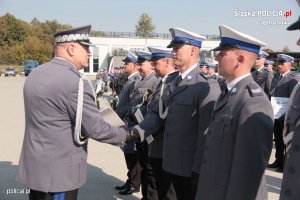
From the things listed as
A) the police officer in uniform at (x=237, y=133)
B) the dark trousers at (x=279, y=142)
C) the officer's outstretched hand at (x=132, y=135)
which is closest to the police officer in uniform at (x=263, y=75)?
the dark trousers at (x=279, y=142)

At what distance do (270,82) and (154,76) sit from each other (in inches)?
146

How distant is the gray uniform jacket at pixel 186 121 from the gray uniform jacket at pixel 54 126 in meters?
0.75

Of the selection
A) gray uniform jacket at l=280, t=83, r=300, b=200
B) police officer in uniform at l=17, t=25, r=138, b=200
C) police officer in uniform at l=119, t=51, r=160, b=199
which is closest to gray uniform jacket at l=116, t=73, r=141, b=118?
police officer in uniform at l=119, t=51, r=160, b=199

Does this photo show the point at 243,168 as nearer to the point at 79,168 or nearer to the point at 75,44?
the point at 79,168

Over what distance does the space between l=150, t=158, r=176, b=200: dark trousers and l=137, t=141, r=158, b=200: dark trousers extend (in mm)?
584

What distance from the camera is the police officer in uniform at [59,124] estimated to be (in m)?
2.70

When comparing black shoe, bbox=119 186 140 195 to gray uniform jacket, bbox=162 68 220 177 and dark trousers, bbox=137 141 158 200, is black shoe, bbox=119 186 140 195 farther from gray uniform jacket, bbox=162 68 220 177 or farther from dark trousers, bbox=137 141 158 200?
gray uniform jacket, bbox=162 68 220 177

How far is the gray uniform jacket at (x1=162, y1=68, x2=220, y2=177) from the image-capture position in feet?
10.3

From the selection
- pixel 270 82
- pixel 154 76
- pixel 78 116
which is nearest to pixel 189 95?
A: pixel 78 116

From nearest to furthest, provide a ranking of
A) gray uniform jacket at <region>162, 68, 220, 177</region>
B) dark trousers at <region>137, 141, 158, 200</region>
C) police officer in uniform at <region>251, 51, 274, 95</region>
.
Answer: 1. gray uniform jacket at <region>162, 68, 220, 177</region>
2. dark trousers at <region>137, 141, 158, 200</region>
3. police officer in uniform at <region>251, 51, 274, 95</region>

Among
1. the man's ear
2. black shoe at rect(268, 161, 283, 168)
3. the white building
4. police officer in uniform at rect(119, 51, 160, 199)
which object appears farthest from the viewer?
the white building

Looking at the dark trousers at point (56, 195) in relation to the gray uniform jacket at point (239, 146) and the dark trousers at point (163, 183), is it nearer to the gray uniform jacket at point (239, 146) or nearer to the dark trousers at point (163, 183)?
the gray uniform jacket at point (239, 146)

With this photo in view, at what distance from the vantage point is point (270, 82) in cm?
787

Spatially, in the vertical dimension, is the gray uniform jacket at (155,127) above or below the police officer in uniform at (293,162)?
Result: below
